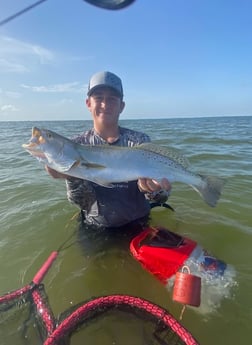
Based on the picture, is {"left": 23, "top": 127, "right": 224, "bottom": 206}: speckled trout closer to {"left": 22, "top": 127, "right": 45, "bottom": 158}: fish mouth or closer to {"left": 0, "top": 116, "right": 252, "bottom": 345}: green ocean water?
{"left": 22, "top": 127, "right": 45, "bottom": 158}: fish mouth

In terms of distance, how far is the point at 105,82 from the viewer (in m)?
4.70

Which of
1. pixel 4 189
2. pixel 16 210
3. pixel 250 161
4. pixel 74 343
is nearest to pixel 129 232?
pixel 74 343

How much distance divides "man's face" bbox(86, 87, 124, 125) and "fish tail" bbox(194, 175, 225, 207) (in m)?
1.72

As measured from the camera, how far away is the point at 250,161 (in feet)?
43.9

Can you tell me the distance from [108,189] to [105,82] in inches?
66.7

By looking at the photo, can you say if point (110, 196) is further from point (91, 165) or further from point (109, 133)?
point (91, 165)

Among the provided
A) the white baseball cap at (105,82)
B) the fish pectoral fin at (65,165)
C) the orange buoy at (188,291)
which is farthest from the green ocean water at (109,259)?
the white baseball cap at (105,82)

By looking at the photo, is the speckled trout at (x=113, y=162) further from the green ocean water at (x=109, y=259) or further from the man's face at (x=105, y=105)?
the green ocean water at (x=109, y=259)

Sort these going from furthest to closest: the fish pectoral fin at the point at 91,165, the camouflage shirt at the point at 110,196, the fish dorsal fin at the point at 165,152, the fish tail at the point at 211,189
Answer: the camouflage shirt at the point at 110,196, the fish tail at the point at 211,189, the fish dorsal fin at the point at 165,152, the fish pectoral fin at the point at 91,165

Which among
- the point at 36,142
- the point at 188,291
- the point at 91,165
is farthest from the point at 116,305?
the point at 36,142

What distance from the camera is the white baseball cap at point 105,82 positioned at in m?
4.72

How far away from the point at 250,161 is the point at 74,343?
11.8m

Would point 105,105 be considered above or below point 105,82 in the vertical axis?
below

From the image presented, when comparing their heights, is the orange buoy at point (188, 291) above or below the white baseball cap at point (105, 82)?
below
